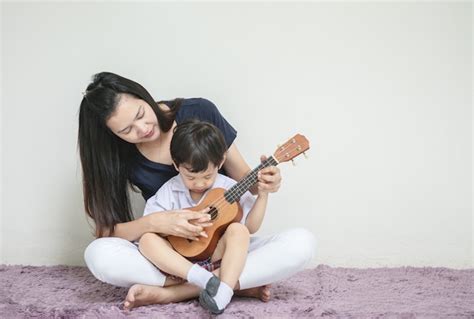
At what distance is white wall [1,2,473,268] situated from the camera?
2.23 meters

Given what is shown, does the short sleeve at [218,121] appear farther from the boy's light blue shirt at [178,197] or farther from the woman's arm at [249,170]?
the boy's light blue shirt at [178,197]

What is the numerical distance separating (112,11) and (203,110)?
0.63 meters

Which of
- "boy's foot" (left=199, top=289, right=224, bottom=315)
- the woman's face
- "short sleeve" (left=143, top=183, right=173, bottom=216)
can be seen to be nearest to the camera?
"boy's foot" (left=199, top=289, right=224, bottom=315)

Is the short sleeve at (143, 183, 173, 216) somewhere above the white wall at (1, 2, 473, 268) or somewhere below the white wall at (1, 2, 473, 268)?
below

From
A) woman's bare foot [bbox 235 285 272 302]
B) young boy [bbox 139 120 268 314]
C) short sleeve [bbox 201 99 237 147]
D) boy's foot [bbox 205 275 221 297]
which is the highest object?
short sleeve [bbox 201 99 237 147]

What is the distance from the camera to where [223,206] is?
180 cm

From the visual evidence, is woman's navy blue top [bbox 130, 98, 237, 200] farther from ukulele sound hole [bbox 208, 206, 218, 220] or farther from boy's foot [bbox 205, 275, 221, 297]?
boy's foot [bbox 205, 275, 221, 297]

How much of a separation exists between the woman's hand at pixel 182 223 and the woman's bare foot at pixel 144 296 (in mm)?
172

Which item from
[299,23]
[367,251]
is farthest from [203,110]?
[367,251]

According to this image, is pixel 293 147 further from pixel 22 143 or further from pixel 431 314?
pixel 22 143

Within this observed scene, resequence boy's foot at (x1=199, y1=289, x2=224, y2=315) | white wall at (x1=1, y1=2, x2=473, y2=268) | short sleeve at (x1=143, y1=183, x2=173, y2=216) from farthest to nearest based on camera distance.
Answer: white wall at (x1=1, y1=2, x2=473, y2=268), short sleeve at (x1=143, y1=183, x2=173, y2=216), boy's foot at (x1=199, y1=289, x2=224, y2=315)

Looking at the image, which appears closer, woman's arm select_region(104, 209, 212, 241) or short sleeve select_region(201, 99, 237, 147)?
woman's arm select_region(104, 209, 212, 241)

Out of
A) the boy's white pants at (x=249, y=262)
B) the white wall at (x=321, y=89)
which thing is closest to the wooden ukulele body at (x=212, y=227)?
the boy's white pants at (x=249, y=262)

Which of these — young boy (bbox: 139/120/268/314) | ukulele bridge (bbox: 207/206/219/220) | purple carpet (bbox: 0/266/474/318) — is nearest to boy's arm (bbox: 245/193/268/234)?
young boy (bbox: 139/120/268/314)
